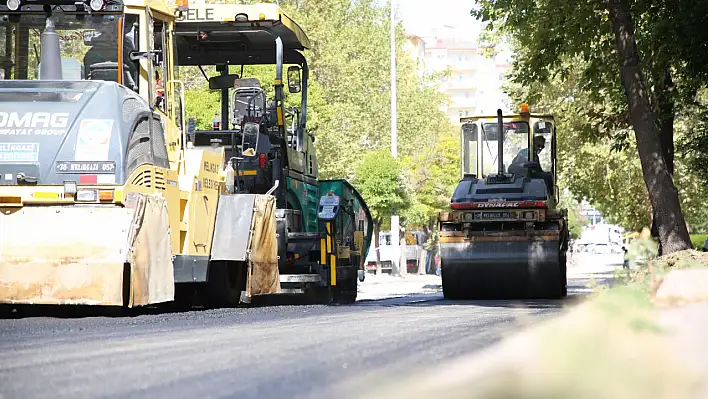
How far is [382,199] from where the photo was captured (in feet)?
142

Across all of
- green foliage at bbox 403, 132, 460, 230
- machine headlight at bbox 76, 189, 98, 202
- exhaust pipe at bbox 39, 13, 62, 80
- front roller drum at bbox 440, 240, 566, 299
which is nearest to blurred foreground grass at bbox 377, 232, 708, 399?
machine headlight at bbox 76, 189, 98, 202

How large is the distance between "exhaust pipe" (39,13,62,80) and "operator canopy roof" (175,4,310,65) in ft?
9.05

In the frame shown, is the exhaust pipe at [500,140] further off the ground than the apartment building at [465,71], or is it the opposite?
the apartment building at [465,71]

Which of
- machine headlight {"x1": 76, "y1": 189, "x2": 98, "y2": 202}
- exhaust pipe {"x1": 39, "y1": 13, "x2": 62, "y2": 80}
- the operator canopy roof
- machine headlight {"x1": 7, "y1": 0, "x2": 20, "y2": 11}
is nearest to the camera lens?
machine headlight {"x1": 76, "y1": 189, "x2": 98, "y2": 202}

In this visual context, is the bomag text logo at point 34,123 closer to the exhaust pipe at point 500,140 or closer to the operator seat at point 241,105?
the operator seat at point 241,105

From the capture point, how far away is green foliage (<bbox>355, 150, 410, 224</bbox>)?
42.9 m

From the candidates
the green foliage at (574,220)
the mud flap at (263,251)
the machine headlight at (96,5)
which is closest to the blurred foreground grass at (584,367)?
the machine headlight at (96,5)

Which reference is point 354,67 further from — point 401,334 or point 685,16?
point 401,334

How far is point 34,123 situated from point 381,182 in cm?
3168

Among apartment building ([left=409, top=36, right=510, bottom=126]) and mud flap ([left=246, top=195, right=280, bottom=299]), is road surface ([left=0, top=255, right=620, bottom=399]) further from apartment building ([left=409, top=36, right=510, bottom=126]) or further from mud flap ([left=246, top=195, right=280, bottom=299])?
apartment building ([left=409, top=36, right=510, bottom=126])

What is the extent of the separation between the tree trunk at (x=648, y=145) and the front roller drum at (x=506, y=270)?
2.35 meters

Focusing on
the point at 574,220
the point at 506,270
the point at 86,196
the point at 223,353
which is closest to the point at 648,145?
the point at 506,270

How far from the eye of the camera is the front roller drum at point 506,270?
1816cm

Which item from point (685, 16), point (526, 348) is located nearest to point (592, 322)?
point (526, 348)
